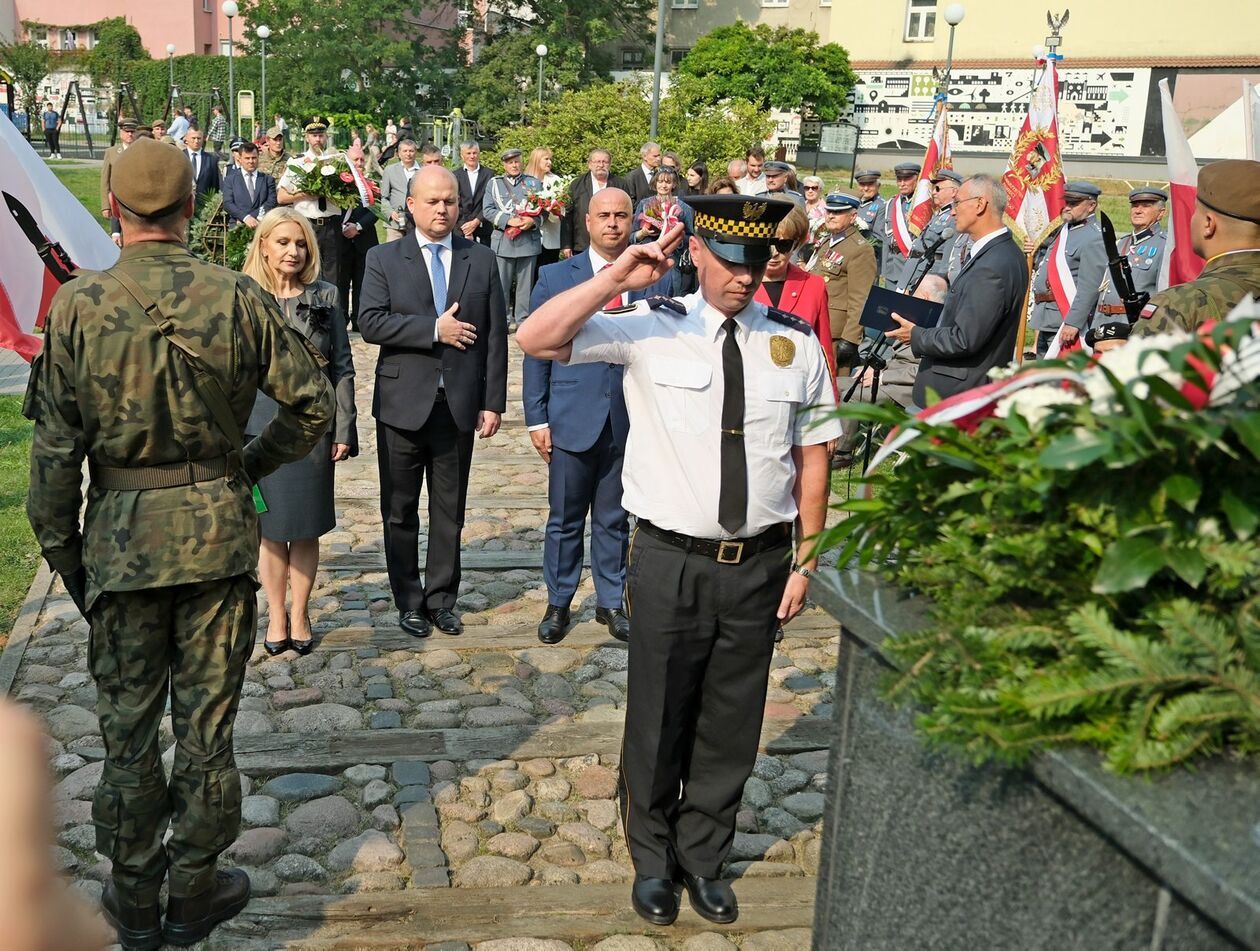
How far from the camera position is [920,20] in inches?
2183

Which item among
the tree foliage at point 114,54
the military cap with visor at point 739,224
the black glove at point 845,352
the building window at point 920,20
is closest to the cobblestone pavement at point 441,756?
the military cap with visor at point 739,224

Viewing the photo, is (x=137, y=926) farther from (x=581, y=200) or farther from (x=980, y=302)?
(x=581, y=200)

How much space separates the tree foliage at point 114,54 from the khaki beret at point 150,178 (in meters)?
66.4

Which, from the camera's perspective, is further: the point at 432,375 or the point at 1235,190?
the point at 432,375

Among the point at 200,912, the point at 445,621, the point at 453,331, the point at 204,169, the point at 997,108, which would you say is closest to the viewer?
the point at 200,912

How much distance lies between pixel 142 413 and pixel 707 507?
5.67 feet

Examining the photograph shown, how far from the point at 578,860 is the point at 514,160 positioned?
12.9 m

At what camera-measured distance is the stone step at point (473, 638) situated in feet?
21.8

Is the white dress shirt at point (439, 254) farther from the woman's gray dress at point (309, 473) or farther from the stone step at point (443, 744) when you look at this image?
the stone step at point (443, 744)

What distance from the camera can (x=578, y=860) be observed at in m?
4.70

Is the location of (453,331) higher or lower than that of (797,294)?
lower

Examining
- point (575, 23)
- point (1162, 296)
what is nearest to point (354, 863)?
point (1162, 296)

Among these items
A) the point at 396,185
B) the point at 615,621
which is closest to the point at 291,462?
the point at 615,621

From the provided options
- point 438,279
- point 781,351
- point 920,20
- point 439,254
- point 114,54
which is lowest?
point 438,279
